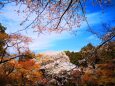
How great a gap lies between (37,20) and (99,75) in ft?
68.9

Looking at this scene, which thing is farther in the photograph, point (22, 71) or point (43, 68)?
point (43, 68)

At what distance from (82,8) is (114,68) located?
19.4 meters

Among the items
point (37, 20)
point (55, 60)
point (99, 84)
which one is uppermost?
point (55, 60)

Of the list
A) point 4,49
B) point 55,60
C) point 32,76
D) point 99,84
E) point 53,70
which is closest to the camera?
point 99,84

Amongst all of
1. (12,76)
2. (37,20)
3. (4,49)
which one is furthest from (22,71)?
(37,20)

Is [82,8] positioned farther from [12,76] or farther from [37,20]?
[12,76]

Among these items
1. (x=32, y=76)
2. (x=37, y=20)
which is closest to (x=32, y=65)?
(x=32, y=76)

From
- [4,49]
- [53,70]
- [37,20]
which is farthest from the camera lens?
[53,70]

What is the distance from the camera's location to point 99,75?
27312 millimetres

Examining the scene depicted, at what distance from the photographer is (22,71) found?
111ft

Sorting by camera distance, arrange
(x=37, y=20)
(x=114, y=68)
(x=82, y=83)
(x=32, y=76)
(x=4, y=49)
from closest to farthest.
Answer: (x=37, y=20), (x=114, y=68), (x=82, y=83), (x=4, y=49), (x=32, y=76)

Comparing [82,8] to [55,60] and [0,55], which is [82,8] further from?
[55,60]

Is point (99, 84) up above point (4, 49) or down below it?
below

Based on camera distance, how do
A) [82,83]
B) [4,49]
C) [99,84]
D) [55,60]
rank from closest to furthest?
1. [99,84]
2. [82,83]
3. [4,49]
4. [55,60]
